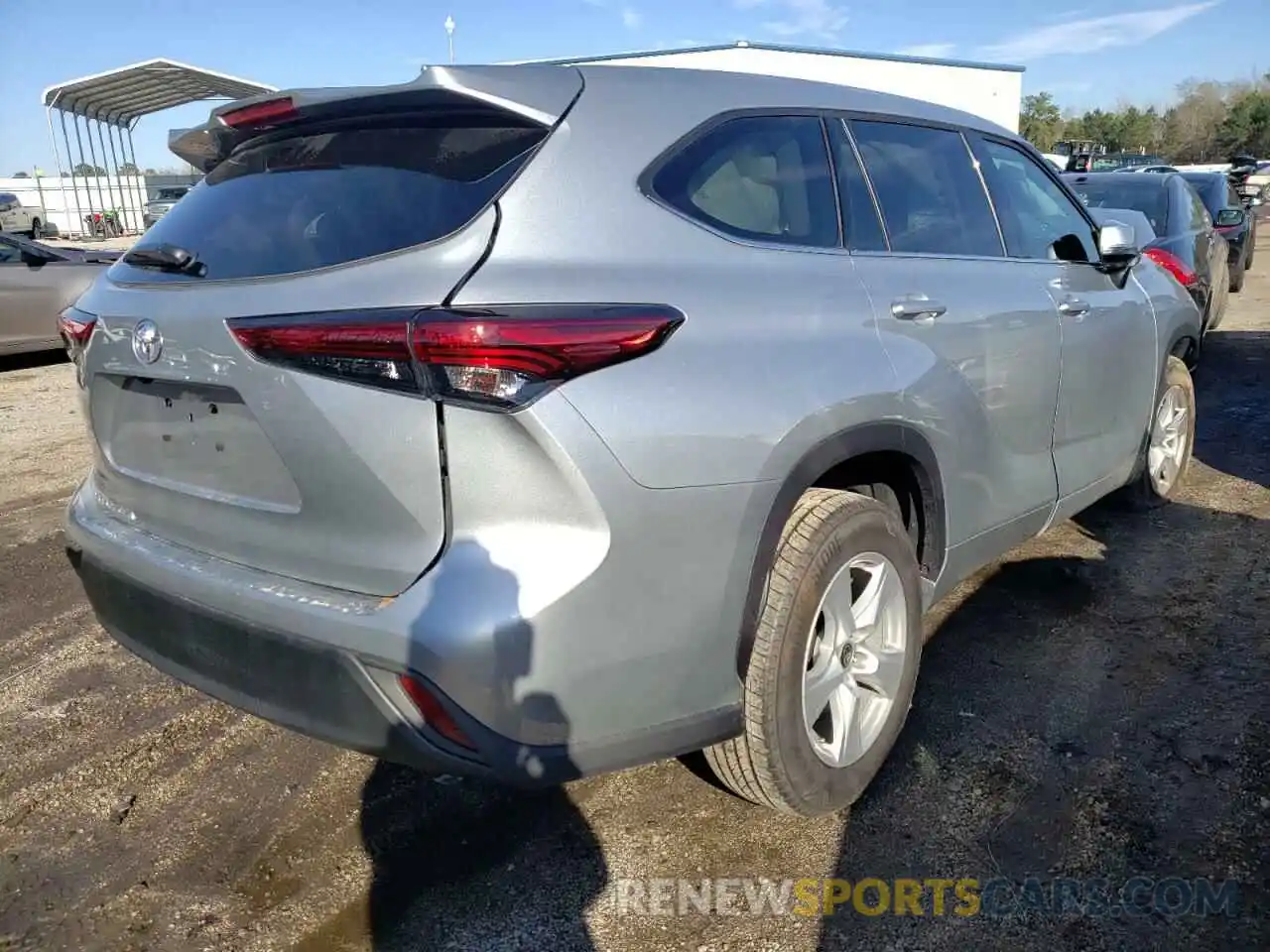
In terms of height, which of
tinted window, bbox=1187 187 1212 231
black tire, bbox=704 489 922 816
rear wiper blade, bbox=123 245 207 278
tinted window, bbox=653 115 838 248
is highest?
tinted window, bbox=653 115 838 248

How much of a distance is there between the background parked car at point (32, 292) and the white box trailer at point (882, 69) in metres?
18.2

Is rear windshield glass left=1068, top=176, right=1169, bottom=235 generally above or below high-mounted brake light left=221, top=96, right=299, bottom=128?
below

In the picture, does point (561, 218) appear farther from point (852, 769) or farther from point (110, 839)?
point (110, 839)

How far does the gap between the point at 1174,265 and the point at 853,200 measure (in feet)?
16.4

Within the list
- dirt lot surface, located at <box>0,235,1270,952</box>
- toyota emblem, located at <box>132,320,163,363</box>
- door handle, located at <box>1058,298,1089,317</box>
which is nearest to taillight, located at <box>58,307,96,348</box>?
toyota emblem, located at <box>132,320,163,363</box>

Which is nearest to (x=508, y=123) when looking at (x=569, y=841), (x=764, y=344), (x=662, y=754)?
(x=764, y=344)

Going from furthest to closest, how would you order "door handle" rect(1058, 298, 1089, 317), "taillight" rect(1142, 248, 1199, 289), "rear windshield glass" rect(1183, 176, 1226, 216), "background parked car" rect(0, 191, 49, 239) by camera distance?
"background parked car" rect(0, 191, 49, 239), "rear windshield glass" rect(1183, 176, 1226, 216), "taillight" rect(1142, 248, 1199, 289), "door handle" rect(1058, 298, 1089, 317)

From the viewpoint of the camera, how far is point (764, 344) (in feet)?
7.28

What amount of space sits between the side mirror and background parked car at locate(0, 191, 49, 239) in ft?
106

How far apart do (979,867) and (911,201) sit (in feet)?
6.13

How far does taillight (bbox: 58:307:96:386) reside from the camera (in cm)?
247

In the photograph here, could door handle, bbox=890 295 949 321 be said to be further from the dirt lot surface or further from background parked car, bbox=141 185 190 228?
background parked car, bbox=141 185 190 228

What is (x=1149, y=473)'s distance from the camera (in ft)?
15.5

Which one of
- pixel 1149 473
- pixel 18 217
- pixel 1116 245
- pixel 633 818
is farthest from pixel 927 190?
pixel 18 217
